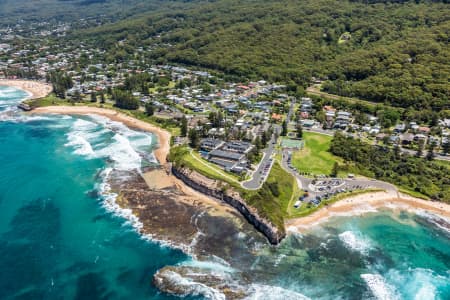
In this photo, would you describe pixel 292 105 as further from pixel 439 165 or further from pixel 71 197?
pixel 71 197

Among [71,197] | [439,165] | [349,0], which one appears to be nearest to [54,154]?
[71,197]

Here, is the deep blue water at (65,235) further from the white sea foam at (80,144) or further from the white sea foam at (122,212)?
the white sea foam at (122,212)

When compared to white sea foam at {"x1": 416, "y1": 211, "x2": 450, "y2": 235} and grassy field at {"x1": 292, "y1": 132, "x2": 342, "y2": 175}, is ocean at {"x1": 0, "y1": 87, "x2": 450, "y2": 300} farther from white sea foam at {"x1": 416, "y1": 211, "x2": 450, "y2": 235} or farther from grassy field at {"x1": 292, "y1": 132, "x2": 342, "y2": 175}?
grassy field at {"x1": 292, "y1": 132, "x2": 342, "y2": 175}

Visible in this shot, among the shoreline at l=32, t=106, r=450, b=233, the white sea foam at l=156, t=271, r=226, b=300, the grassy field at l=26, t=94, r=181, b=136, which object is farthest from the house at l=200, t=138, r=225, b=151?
the white sea foam at l=156, t=271, r=226, b=300

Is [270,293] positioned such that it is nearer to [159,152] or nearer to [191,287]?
[191,287]

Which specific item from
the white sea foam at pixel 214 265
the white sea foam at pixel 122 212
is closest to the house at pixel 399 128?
the white sea foam at pixel 214 265
